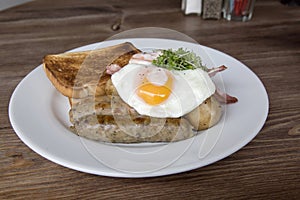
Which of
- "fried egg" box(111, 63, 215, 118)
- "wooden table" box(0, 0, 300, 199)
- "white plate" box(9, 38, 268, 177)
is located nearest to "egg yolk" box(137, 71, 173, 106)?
"fried egg" box(111, 63, 215, 118)

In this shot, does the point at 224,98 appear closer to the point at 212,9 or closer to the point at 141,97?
the point at 141,97

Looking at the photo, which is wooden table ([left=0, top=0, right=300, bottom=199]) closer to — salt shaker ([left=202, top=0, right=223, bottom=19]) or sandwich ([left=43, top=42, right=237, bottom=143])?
salt shaker ([left=202, top=0, right=223, bottom=19])

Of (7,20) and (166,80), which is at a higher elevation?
(166,80)

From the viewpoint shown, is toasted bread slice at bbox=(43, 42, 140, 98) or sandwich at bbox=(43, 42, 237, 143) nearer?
sandwich at bbox=(43, 42, 237, 143)

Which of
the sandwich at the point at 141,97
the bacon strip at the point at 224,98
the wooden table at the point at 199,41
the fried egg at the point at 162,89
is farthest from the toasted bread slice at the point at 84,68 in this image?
the bacon strip at the point at 224,98

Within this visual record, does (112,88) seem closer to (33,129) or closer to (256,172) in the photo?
(33,129)

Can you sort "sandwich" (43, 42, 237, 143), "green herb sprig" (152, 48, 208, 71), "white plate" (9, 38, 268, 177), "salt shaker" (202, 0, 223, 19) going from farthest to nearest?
1. "salt shaker" (202, 0, 223, 19)
2. "green herb sprig" (152, 48, 208, 71)
3. "sandwich" (43, 42, 237, 143)
4. "white plate" (9, 38, 268, 177)

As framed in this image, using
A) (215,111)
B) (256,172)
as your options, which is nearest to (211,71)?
(215,111)
